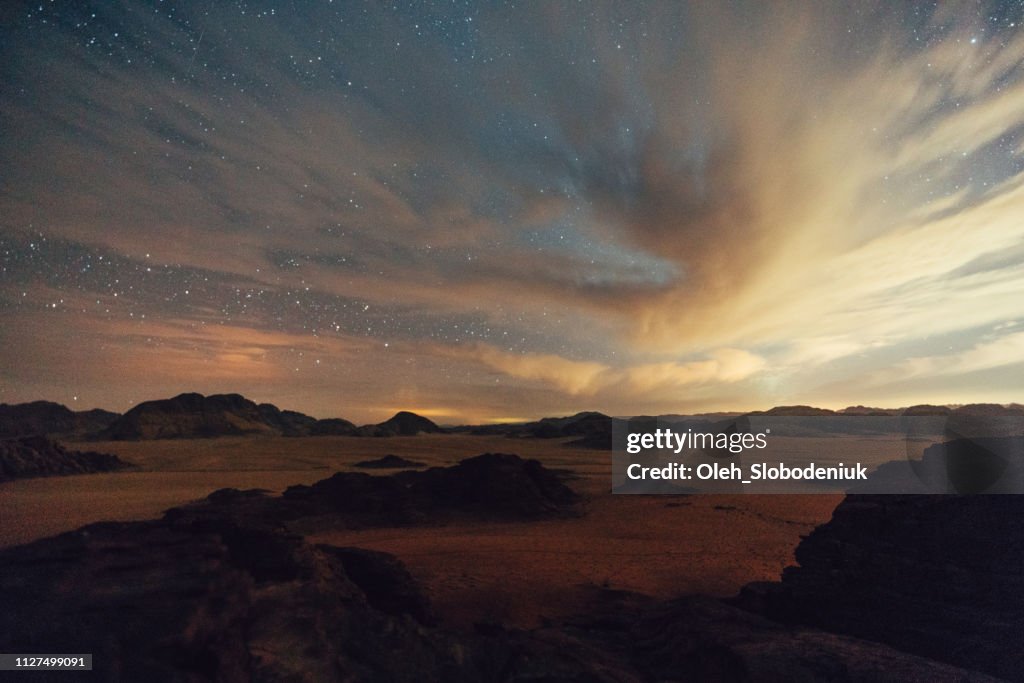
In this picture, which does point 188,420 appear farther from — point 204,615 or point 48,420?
point 204,615

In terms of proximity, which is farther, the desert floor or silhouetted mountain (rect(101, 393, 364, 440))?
silhouetted mountain (rect(101, 393, 364, 440))

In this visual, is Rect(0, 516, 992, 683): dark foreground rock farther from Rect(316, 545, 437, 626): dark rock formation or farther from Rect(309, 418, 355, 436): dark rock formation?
Rect(309, 418, 355, 436): dark rock formation

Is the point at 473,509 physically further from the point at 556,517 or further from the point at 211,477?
the point at 211,477

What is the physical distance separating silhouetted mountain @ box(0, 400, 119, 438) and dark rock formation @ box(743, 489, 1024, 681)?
9514cm

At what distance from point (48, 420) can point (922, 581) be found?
114367 millimetres

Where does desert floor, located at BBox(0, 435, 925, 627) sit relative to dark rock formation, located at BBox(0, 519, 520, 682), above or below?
below

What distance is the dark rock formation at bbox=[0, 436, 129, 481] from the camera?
29109mm

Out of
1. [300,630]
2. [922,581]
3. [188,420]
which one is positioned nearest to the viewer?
[300,630]

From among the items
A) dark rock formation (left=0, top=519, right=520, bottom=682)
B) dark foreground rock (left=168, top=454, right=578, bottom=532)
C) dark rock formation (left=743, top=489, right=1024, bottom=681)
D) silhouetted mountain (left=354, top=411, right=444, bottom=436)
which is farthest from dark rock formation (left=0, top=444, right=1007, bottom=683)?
silhouetted mountain (left=354, top=411, right=444, bottom=436)

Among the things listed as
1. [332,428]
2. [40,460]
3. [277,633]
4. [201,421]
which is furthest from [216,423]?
[277,633]

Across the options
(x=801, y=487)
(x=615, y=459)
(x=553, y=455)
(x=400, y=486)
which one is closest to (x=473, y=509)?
(x=400, y=486)

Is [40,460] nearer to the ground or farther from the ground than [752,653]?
nearer to the ground

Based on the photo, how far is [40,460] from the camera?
30703mm

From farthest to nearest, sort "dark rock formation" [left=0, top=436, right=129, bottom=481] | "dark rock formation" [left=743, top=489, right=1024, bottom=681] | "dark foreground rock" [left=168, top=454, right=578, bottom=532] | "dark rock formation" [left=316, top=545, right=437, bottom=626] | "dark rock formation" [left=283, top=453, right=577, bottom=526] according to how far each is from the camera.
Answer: "dark rock formation" [left=0, top=436, right=129, bottom=481] < "dark rock formation" [left=283, top=453, right=577, bottom=526] < "dark foreground rock" [left=168, top=454, right=578, bottom=532] < "dark rock formation" [left=316, top=545, right=437, bottom=626] < "dark rock formation" [left=743, top=489, right=1024, bottom=681]
